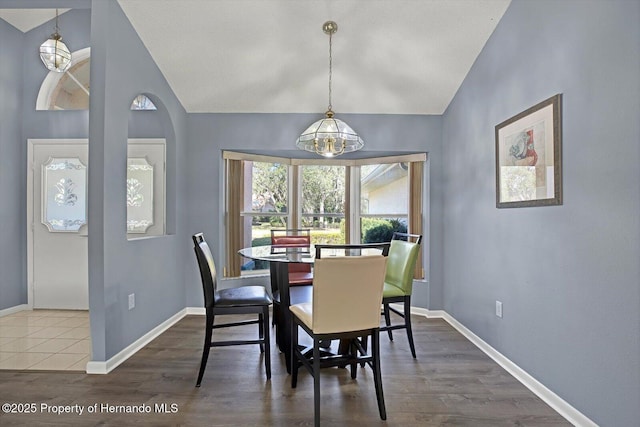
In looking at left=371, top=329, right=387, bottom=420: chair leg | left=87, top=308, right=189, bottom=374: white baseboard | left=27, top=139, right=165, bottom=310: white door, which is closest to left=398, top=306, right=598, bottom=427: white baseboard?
left=371, top=329, right=387, bottom=420: chair leg

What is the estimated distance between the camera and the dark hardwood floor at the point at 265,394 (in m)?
2.02

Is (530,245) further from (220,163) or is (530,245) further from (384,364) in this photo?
(220,163)

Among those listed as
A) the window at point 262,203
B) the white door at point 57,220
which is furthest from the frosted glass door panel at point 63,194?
the window at point 262,203

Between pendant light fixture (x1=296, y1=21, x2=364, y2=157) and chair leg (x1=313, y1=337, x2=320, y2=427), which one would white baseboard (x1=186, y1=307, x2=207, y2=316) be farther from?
chair leg (x1=313, y1=337, x2=320, y2=427)

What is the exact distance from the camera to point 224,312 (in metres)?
2.50

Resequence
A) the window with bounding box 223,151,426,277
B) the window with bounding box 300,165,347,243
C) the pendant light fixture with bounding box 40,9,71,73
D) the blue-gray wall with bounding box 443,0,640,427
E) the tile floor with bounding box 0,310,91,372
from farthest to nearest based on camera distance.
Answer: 1. the window with bounding box 300,165,347,243
2. the window with bounding box 223,151,426,277
3. the pendant light fixture with bounding box 40,9,71,73
4. the tile floor with bounding box 0,310,91,372
5. the blue-gray wall with bounding box 443,0,640,427

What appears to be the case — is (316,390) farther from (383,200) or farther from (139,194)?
(139,194)

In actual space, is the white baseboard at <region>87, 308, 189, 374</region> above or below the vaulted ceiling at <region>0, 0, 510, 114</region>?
below

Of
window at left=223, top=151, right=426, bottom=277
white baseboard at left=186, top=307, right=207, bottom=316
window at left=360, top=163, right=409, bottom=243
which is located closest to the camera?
white baseboard at left=186, top=307, right=207, bottom=316

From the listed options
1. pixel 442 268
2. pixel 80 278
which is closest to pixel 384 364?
pixel 442 268

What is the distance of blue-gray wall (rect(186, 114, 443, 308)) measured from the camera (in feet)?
13.5

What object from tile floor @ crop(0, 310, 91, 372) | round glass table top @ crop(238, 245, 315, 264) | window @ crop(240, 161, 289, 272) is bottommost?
tile floor @ crop(0, 310, 91, 372)

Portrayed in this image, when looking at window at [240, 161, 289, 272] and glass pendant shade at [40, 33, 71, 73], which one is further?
window at [240, 161, 289, 272]

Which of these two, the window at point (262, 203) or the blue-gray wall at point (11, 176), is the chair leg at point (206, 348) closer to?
→ the window at point (262, 203)
